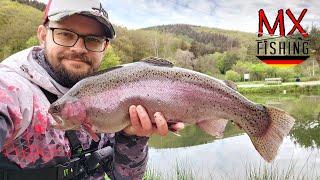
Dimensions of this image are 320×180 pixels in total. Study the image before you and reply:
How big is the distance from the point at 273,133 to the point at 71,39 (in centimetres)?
151

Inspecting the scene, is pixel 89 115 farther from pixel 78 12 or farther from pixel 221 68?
pixel 221 68

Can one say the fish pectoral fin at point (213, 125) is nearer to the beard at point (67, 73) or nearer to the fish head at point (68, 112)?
the fish head at point (68, 112)

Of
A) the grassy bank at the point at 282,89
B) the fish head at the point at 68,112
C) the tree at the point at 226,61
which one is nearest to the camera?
the fish head at the point at 68,112

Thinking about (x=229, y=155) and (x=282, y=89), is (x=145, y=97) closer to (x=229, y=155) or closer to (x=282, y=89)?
(x=229, y=155)

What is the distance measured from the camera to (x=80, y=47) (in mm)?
3094

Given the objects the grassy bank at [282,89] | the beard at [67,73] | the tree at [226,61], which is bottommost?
the grassy bank at [282,89]

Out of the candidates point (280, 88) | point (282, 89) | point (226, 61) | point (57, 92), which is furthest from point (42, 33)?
point (226, 61)

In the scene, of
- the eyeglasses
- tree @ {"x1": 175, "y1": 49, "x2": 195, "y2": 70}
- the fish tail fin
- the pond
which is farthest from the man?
tree @ {"x1": 175, "y1": 49, "x2": 195, "y2": 70}

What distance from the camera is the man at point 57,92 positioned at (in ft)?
9.15

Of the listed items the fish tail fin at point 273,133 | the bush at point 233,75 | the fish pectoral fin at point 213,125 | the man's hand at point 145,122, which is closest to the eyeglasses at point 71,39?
the man's hand at point 145,122

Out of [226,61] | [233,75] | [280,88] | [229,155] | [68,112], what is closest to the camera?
[68,112]

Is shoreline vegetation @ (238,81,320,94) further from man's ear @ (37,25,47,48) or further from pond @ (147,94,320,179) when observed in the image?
man's ear @ (37,25,47,48)

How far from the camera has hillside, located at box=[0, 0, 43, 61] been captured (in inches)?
1981

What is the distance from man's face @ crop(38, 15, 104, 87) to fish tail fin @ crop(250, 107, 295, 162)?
4.10 feet
